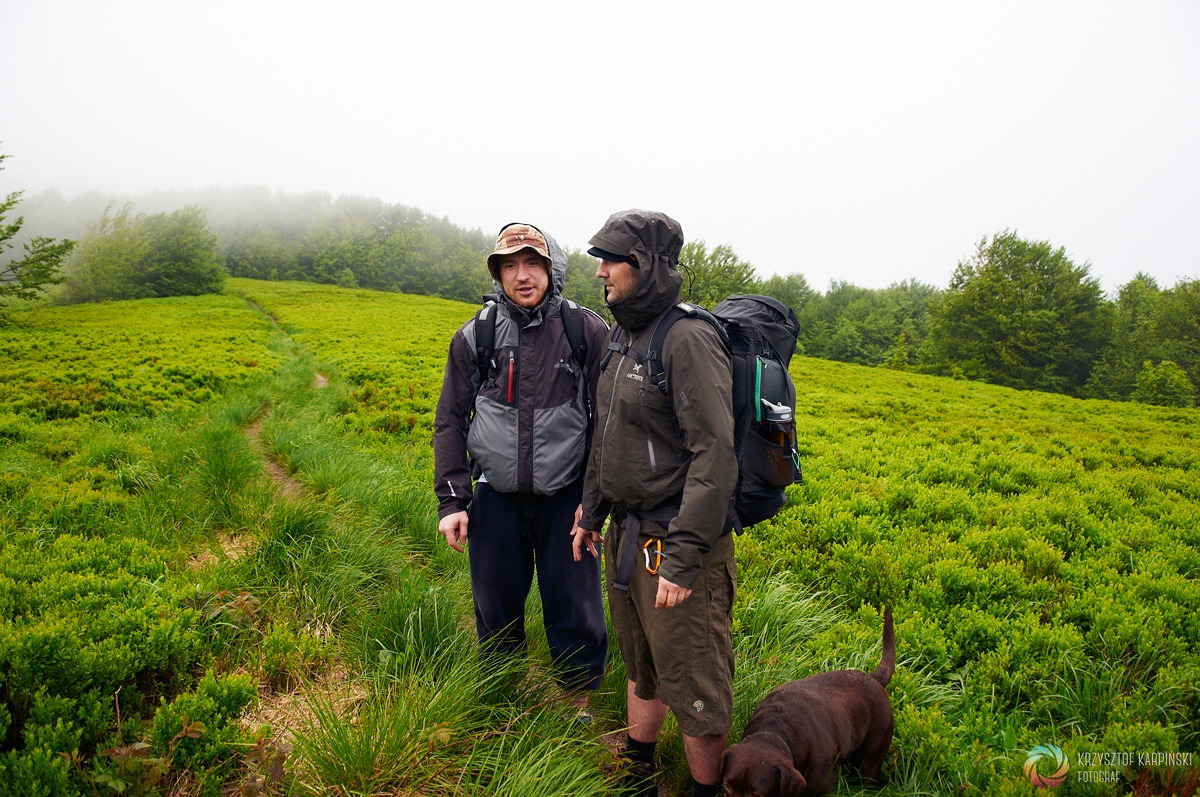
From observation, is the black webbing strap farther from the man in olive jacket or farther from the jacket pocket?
the jacket pocket

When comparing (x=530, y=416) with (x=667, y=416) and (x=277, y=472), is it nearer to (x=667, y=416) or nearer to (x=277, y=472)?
(x=667, y=416)

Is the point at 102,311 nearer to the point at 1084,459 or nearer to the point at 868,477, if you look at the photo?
the point at 868,477

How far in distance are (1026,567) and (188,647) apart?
6787 millimetres

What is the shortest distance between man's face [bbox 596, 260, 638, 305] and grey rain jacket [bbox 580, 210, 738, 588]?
43 millimetres

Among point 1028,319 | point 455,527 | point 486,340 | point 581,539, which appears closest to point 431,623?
point 455,527

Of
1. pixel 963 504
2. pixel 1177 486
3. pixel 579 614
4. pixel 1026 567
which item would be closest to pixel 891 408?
pixel 1177 486

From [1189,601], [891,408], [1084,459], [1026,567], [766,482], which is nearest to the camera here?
[766,482]

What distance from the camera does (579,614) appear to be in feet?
10.4

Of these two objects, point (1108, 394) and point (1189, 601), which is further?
point (1108, 394)

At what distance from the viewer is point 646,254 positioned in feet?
7.52

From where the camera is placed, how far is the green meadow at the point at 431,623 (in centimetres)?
243

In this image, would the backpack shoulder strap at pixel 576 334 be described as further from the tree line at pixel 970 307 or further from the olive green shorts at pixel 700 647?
the tree line at pixel 970 307

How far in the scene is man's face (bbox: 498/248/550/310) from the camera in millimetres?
3047

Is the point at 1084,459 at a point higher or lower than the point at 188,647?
higher
